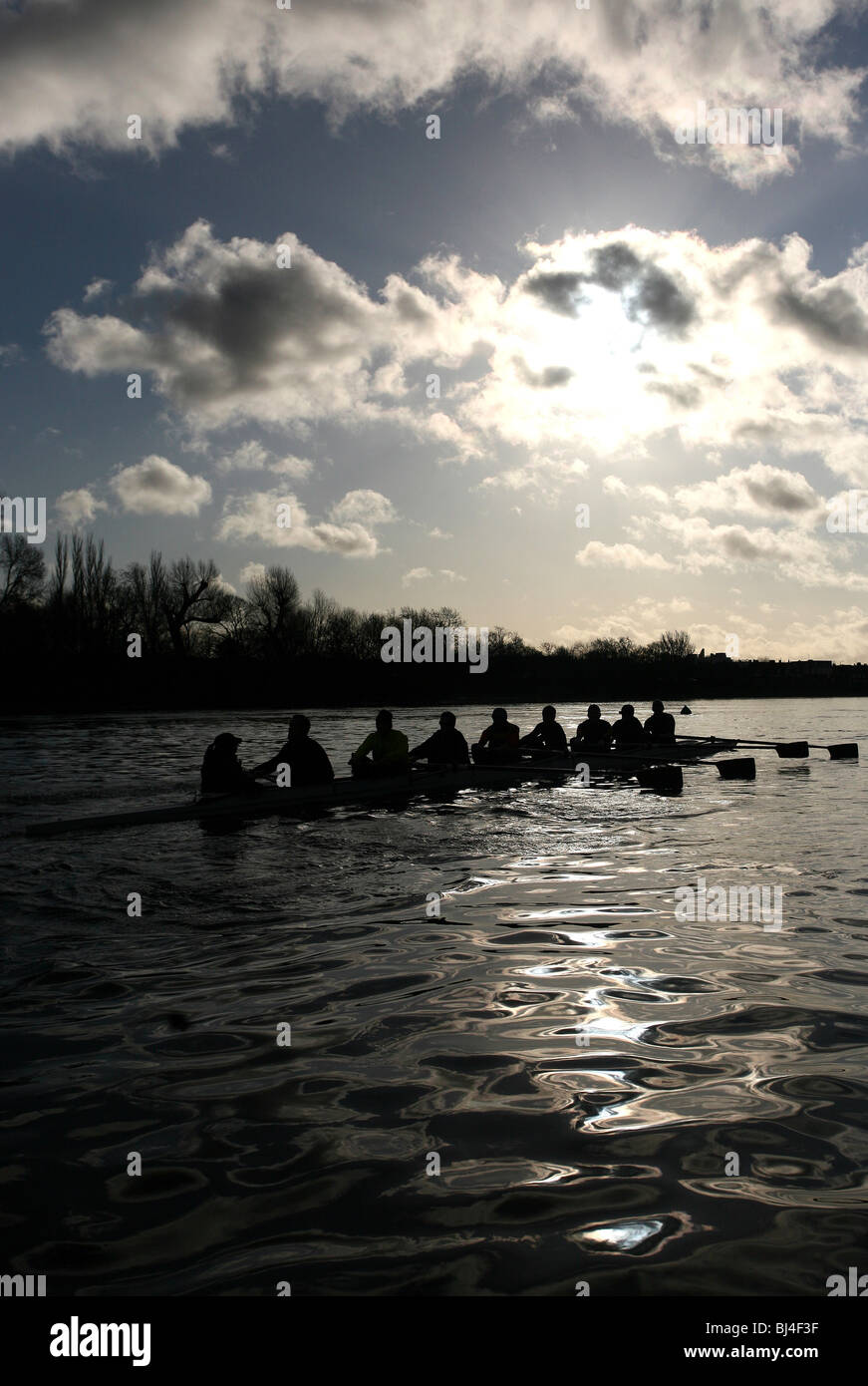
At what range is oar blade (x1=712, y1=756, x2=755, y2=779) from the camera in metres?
21.0

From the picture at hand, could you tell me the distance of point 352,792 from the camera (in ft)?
49.1

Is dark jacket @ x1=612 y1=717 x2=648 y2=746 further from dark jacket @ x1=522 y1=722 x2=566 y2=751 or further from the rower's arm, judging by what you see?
the rower's arm

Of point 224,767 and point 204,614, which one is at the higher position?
point 204,614

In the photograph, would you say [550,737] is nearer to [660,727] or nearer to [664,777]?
[664,777]

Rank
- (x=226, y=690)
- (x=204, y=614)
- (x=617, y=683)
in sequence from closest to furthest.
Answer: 1. (x=226, y=690)
2. (x=204, y=614)
3. (x=617, y=683)

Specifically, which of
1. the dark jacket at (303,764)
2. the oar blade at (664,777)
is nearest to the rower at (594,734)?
the oar blade at (664,777)

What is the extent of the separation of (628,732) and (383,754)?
8.71m

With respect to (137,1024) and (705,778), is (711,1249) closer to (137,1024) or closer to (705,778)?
(137,1024)

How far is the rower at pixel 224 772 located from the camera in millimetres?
13727

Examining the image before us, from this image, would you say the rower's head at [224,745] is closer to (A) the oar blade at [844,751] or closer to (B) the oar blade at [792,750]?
(B) the oar blade at [792,750]

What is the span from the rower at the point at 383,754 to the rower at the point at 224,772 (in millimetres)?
2451

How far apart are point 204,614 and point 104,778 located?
208 feet

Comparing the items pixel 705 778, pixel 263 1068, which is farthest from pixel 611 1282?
pixel 705 778

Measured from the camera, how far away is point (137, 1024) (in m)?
5.17
